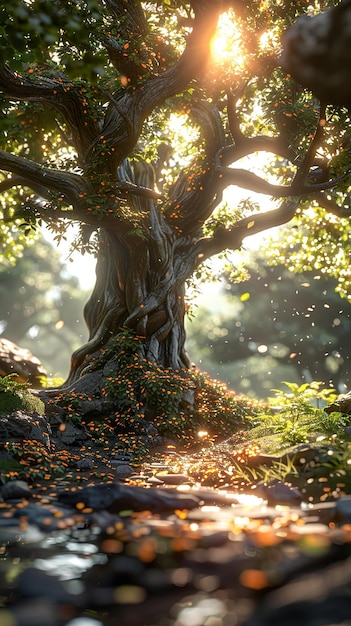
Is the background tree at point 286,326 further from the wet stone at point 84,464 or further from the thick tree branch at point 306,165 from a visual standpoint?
the wet stone at point 84,464

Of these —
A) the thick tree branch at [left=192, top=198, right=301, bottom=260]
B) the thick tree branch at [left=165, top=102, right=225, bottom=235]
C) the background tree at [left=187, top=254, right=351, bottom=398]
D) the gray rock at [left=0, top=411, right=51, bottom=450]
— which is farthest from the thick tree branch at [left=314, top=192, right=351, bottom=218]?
the background tree at [left=187, top=254, right=351, bottom=398]

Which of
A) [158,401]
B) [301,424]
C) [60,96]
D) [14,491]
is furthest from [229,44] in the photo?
[14,491]

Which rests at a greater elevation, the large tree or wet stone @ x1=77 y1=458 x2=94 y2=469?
the large tree

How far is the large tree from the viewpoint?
444 inches

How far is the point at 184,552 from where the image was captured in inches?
136

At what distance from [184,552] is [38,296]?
2420 inches

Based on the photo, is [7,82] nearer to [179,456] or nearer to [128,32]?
[128,32]

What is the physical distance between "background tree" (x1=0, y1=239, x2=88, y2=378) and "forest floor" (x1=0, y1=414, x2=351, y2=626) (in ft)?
169

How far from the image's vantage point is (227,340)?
44375 millimetres

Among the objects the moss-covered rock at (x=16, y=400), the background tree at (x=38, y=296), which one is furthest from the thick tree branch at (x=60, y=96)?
the background tree at (x=38, y=296)

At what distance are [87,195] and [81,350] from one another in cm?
455

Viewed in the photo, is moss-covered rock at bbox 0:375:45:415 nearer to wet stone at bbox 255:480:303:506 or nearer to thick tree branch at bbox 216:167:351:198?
wet stone at bbox 255:480:303:506

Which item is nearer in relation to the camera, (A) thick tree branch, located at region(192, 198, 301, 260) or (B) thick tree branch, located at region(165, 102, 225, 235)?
(B) thick tree branch, located at region(165, 102, 225, 235)

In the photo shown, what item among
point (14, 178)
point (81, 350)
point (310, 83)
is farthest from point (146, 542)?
point (14, 178)
